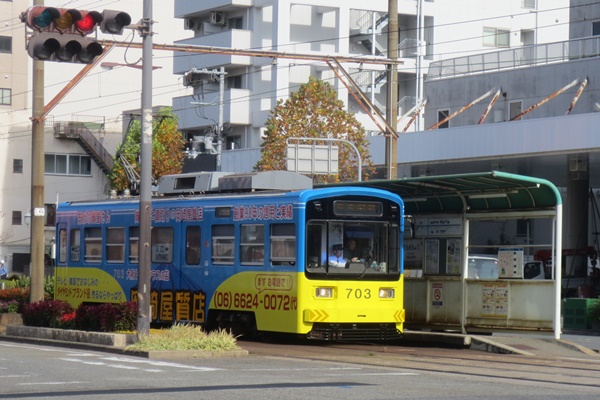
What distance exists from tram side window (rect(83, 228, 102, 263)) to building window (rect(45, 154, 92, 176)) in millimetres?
53978

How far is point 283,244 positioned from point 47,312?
5.31m

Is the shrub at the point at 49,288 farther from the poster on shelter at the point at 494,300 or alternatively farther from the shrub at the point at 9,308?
the poster on shelter at the point at 494,300

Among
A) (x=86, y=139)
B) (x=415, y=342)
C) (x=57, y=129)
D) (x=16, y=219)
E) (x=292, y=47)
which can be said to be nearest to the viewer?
(x=415, y=342)

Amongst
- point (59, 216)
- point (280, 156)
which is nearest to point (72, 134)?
point (280, 156)

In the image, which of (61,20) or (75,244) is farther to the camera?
(75,244)

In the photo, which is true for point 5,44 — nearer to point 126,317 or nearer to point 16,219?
point 16,219

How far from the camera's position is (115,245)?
27828mm

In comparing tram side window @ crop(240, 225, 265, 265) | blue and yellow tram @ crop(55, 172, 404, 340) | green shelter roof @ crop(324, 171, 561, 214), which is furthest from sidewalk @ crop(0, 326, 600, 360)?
tram side window @ crop(240, 225, 265, 265)

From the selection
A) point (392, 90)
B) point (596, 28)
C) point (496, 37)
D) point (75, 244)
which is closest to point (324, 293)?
point (392, 90)

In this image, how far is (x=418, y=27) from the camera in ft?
234

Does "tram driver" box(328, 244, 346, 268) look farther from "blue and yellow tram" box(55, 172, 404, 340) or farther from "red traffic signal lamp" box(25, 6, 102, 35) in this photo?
"red traffic signal lamp" box(25, 6, 102, 35)

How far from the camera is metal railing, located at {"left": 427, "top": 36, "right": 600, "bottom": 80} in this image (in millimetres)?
45750

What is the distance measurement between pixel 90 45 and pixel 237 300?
24.5 feet

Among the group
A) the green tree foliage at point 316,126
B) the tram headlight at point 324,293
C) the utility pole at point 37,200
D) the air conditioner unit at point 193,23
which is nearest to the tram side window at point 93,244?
the utility pole at point 37,200
